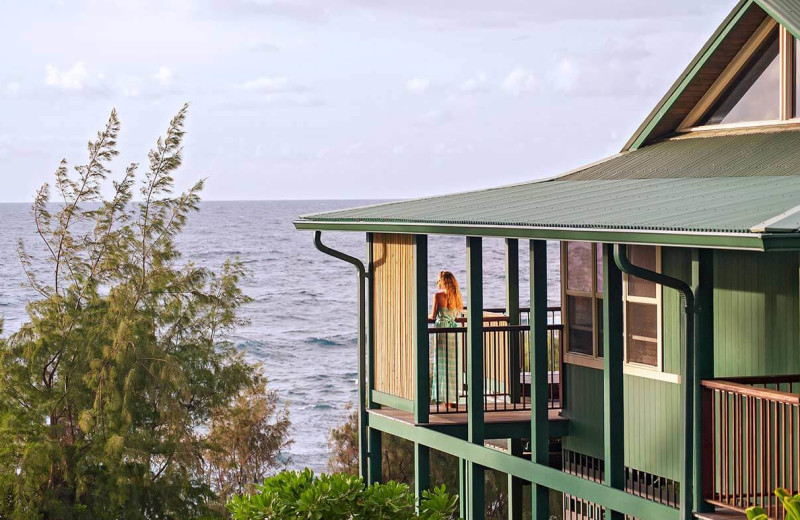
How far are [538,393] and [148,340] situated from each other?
1139 centimetres

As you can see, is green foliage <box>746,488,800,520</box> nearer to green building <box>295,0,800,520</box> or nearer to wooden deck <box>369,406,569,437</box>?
green building <box>295,0,800,520</box>

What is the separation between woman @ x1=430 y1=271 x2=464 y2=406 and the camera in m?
14.4

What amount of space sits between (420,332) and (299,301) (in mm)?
63267

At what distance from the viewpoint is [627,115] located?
75125mm

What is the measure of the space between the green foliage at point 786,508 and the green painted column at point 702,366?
2.57 ft

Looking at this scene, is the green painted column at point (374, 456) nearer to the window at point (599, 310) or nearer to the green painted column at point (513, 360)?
the green painted column at point (513, 360)

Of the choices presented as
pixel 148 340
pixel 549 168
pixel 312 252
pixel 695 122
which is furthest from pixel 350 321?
pixel 695 122

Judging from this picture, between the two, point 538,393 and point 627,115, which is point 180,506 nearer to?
point 538,393

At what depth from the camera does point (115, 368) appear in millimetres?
21516

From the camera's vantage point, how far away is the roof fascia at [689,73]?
1344 cm

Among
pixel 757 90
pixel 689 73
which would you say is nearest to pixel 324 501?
pixel 689 73

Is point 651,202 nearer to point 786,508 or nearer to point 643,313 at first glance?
point 643,313

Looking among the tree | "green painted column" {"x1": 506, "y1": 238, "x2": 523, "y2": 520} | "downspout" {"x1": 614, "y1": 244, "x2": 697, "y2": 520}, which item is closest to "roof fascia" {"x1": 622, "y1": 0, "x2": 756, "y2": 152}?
"green painted column" {"x1": 506, "y1": 238, "x2": 523, "y2": 520}

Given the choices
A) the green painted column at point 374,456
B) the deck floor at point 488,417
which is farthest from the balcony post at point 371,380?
the deck floor at point 488,417
